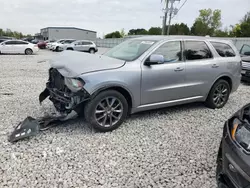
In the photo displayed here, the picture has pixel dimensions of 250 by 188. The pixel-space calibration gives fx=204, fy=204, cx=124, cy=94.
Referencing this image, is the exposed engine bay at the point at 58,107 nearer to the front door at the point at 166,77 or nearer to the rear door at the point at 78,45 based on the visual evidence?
the front door at the point at 166,77

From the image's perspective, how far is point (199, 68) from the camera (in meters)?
4.09

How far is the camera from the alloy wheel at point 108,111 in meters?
3.26

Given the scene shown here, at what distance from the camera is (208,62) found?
423 cm

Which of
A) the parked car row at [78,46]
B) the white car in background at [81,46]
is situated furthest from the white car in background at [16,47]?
the parked car row at [78,46]

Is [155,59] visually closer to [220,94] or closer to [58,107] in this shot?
[58,107]

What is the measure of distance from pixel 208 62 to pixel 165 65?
1.13 meters

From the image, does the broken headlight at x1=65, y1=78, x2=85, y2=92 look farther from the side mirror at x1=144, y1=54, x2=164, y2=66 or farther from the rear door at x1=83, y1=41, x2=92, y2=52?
the rear door at x1=83, y1=41, x2=92, y2=52

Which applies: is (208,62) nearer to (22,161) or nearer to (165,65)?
(165,65)

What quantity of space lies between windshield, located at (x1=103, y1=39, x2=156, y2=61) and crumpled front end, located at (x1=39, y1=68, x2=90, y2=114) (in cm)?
110

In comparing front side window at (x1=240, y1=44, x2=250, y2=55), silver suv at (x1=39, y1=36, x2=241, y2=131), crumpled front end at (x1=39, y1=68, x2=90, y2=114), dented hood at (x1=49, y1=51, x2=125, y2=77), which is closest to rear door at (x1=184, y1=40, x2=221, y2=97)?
silver suv at (x1=39, y1=36, x2=241, y2=131)

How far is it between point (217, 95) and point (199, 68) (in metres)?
0.98

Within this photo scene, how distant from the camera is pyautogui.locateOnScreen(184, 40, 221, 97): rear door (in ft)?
13.2

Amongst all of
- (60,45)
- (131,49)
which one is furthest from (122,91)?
(60,45)

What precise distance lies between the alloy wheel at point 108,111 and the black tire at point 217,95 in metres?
2.27
